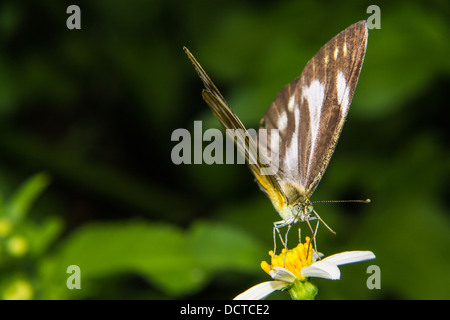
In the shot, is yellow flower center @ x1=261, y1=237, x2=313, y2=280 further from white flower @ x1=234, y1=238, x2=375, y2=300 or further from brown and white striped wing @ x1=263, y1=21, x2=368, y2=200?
brown and white striped wing @ x1=263, y1=21, x2=368, y2=200

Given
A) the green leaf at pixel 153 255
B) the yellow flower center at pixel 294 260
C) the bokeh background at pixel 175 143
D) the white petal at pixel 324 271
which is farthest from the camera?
the bokeh background at pixel 175 143

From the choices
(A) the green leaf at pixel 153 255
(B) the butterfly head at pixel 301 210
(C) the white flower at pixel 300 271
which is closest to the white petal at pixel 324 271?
(C) the white flower at pixel 300 271

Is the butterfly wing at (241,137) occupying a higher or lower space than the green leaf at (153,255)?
higher

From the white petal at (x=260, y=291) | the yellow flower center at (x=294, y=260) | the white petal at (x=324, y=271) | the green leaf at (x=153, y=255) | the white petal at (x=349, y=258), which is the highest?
the green leaf at (x=153, y=255)

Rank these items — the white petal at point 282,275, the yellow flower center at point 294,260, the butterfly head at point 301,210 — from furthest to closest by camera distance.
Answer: the butterfly head at point 301,210, the yellow flower center at point 294,260, the white petal at point 282,275

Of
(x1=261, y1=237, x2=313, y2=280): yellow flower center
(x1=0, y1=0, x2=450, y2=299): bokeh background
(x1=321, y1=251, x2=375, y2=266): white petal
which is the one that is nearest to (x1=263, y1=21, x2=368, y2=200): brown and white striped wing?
(x1=261, y1=237, x2=313, y2=280): yellow flower center

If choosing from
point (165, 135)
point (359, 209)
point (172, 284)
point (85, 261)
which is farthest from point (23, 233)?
point (359, 209)

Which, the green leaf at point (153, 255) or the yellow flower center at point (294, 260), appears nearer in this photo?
the yellow flower center at point (294, 260)

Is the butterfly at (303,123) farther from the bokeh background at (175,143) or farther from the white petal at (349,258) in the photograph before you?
the bokeh background at (175,143)

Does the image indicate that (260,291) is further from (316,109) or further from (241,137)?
(316,109)
